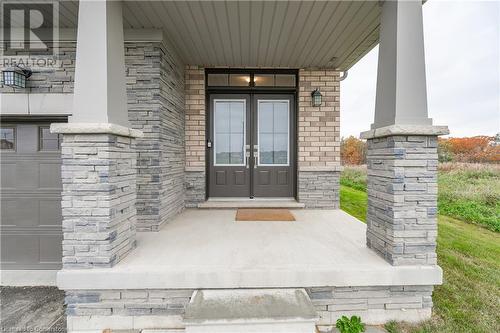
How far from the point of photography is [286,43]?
3646 millimetres

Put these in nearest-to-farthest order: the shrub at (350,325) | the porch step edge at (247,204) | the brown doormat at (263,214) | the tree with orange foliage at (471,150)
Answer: the shrub at (350,325) → the brown doormat at (263,214) → the porch step edge at (247,204) → the tree with orange foliage at (471,150)

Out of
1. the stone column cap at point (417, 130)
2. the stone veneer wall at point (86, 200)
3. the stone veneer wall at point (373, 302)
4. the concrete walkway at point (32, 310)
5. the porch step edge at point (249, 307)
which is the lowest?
the concrete walkway at point (32, 310)

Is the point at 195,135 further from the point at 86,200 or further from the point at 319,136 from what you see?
the point at 86,200

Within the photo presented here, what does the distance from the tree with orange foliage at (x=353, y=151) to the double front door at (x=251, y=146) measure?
8083 mm

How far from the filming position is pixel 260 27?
3219 mm

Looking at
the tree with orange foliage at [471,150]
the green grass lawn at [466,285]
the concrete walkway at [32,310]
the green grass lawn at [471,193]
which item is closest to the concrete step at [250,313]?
the green grass lawn at [466,285]

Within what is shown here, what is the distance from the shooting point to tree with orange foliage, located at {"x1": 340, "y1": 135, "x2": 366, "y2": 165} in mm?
11828

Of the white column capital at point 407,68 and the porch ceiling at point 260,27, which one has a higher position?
the porch ceiling at point 260,27

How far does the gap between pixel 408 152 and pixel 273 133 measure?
285 cm

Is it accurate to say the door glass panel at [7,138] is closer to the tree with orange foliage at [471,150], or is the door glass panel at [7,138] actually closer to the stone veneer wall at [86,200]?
the stone veneer wall at [86,200]

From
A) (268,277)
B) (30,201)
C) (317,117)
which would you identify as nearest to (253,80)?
(317,117)

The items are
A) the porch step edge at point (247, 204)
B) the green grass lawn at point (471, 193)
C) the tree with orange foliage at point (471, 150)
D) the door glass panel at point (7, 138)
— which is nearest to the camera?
the door glass panel at point (7, 138)

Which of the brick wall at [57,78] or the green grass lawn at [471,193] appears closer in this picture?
the brick wall at [57,78]

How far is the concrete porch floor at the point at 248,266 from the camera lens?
6.96 ft
